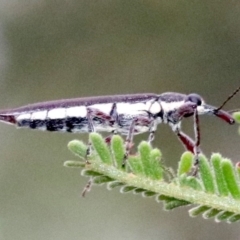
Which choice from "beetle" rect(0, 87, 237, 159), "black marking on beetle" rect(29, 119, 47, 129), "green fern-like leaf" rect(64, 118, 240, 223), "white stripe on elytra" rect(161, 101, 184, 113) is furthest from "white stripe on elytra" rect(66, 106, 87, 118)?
"green fern-like leaf" rect(64, 118, 240, 223)

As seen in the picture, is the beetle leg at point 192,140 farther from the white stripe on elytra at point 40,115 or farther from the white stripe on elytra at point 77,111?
the white stripe on elytra at point 40,115

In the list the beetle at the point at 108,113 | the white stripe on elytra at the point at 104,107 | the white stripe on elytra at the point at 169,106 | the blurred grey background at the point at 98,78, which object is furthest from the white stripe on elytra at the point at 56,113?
the blurred grey background at the point at 98,78

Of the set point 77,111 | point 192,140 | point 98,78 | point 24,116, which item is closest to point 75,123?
point 77,111

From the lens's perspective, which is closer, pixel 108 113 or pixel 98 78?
pixel 108 113

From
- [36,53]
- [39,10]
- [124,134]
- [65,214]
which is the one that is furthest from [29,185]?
[124,134]

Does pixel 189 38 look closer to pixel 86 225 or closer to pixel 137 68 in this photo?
pixel 137 68

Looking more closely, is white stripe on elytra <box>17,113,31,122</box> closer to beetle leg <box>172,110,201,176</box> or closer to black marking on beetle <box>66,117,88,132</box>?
black marking on beetle <box>66,117,88,132</box>

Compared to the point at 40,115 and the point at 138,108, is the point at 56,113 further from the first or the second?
the point at 138,108
